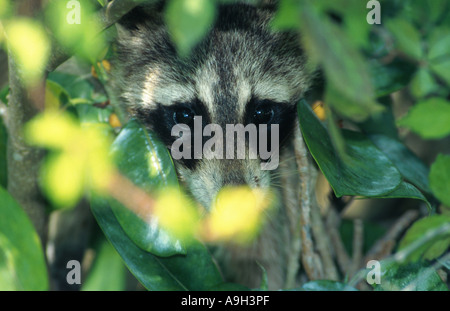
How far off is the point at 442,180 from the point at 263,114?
0.58 metres

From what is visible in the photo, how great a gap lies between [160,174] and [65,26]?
397mm

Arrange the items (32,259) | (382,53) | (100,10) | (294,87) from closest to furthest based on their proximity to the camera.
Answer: (32,259)
(100,10)
(382,53)
(294,87)

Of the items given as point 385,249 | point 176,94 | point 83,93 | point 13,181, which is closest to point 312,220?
point 385,249

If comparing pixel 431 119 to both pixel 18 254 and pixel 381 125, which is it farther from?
pixel 18 254

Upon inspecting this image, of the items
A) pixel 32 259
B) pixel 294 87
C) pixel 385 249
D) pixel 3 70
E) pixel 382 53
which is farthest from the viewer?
pixel 3 70

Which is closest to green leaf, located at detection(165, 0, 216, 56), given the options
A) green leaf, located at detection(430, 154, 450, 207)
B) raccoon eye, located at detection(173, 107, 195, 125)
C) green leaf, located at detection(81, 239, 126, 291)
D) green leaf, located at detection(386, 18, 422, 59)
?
green leaf, located at detection(386, 18, 422, 59)

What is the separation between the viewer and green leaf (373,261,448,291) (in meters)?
1.17

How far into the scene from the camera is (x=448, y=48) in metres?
1.17

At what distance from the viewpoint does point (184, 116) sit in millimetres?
1521

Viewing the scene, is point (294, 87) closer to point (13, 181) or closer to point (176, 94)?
point (176, 94)

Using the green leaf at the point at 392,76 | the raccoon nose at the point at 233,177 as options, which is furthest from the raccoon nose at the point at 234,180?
the green leaf at the point at 392,76

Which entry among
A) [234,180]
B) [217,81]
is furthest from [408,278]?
[217,81]

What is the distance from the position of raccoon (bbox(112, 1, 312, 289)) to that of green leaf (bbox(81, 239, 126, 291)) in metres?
0.42

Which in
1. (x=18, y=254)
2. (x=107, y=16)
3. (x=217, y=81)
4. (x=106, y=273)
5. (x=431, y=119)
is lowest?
(x=106, y=273)
